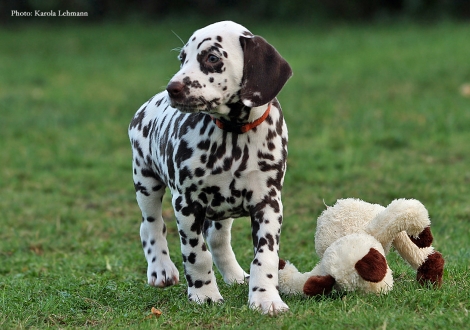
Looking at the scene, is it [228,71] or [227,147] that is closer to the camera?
[228,71]

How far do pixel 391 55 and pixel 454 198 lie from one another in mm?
9078

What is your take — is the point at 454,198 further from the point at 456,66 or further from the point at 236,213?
the point at 456,66

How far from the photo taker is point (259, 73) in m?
5.05

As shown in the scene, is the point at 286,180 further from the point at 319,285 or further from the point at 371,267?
the point at 371,267

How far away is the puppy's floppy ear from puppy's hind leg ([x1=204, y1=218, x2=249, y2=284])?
1313mm

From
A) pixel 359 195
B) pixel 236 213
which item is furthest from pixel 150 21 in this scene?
pixel 236 213

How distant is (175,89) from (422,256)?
198 cm

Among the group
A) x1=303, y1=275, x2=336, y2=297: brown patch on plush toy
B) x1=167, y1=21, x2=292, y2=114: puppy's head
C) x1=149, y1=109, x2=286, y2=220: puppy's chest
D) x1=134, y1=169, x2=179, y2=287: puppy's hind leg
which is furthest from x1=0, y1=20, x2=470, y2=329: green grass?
x1=167, y1=21, x2=292, y2=114: puppy's head

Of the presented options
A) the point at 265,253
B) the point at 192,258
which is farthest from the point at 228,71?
the point at 192,258

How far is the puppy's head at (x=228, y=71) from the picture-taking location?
4.96 meters

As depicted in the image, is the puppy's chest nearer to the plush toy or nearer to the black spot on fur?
the black spot on fur

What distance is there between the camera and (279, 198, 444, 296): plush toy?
16.9ft

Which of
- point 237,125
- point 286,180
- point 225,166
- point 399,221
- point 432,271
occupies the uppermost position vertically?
point 237,125

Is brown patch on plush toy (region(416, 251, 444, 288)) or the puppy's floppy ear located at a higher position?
the puppy's floppy ear
